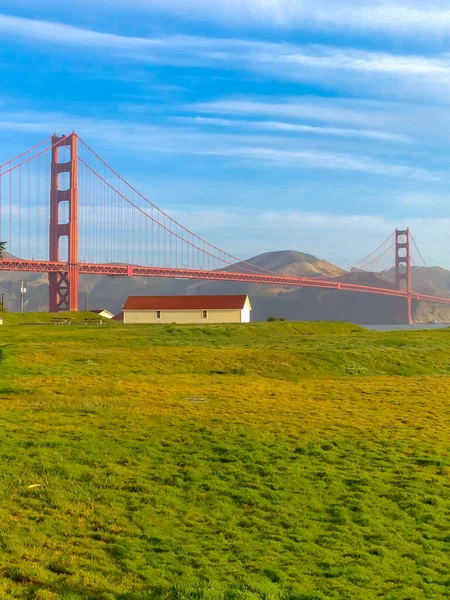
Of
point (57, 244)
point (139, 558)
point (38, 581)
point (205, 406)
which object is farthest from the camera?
point (57, 244)

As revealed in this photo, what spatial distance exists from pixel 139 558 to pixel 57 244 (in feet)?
293

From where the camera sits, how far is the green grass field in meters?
9.62

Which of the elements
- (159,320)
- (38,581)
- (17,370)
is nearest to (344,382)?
(17,370)

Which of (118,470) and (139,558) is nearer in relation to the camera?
(139,558)

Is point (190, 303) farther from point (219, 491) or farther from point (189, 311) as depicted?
point (219, 491)

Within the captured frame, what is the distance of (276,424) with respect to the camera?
18.4 meters

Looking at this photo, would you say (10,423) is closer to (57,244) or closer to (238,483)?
(238,483)

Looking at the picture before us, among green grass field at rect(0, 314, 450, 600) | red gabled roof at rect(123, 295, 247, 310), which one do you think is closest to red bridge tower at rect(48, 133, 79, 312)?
red gabled roof at rect(123, 295, 247, 310)

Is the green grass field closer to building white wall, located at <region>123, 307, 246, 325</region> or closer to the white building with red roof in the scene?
building white wall, located at <region>123, 307, 246, 325</region>

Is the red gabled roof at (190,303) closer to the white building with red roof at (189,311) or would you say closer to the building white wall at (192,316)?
the white building with red roof at (189,311)

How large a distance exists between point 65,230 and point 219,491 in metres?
86.0

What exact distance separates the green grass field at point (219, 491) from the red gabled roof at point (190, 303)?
4412cm

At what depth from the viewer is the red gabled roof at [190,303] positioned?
7012 cm

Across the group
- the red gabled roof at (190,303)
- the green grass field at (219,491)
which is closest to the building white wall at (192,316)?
the red gabled roof at (190,303)
